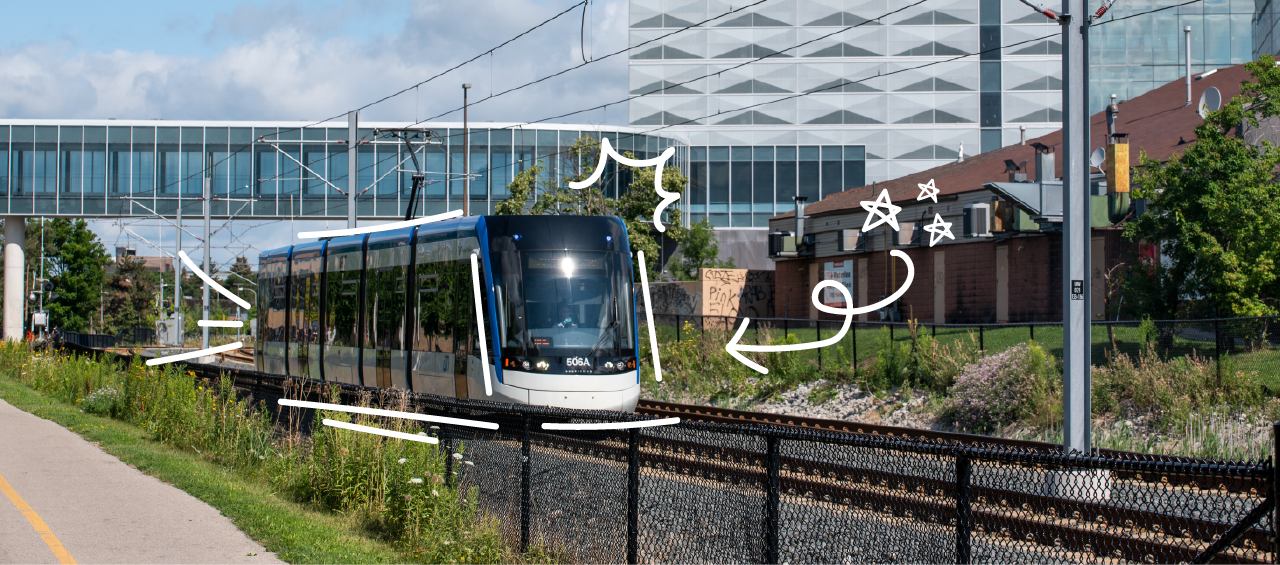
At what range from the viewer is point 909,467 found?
575 cm

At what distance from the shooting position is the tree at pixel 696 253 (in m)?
52.4

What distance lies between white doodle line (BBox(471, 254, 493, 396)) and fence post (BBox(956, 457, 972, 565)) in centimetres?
1044

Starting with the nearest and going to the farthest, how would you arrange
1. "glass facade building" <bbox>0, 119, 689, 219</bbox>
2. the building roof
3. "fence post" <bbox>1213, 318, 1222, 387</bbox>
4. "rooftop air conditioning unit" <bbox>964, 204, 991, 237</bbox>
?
"fence post" <bbox>1213, 318, 1222, 387</bbox> → the building roof → "rooftop air conditioning unit" <bbox>964, 204, 991, 237</bbox> → "glass facade building" <bbox>0, 119, 689, 219</bbox>

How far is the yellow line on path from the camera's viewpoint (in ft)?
27.5

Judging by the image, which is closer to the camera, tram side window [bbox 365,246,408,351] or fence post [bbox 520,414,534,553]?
fence post [bbox 520,414,534,553]

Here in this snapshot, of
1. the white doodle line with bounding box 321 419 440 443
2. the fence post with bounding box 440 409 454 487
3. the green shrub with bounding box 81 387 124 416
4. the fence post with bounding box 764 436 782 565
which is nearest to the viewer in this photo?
the fence post with bounding box 764 436 782 565

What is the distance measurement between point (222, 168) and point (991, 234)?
37.7 m

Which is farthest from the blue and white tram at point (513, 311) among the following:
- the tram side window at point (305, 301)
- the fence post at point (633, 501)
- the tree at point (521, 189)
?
the tree at point (521, 189)

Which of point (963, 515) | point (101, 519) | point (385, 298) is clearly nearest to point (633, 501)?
point (963, 515)

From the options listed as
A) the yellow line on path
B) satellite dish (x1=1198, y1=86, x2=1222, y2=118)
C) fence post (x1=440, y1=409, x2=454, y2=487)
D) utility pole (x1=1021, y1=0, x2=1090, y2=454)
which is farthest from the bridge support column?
utility pole (x1=1021, y1=0, x2=1090, y2=454)

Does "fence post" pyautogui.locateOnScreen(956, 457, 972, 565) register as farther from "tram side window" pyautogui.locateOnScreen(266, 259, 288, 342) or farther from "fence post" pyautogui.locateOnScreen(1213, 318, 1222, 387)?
"tram side window" pyautogui.locateOnScreen(266, 259, 288, 342)

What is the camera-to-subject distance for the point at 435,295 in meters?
16.4

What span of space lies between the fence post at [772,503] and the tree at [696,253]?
45.9 m

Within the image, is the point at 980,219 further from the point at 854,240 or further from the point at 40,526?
the point at 40,526
